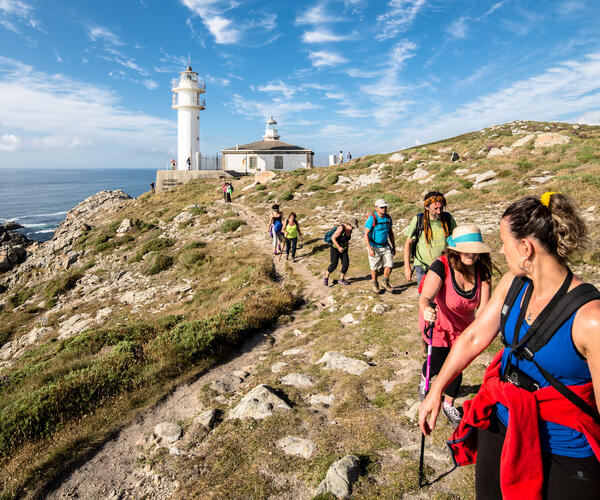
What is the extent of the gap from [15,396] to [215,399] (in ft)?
12.6

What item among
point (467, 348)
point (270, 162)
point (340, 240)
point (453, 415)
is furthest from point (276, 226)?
point (270, 162)

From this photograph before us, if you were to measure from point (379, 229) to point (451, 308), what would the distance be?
483 cm

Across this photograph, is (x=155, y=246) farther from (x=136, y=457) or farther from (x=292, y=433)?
(x=292, y=433)

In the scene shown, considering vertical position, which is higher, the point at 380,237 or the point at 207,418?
the point at 380,237

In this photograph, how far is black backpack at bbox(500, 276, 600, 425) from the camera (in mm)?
1685

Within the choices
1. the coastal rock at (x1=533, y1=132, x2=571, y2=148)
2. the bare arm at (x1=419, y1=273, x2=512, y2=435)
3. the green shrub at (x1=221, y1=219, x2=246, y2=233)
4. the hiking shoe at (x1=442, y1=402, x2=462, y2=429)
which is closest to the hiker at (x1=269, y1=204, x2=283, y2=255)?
the green shrub at (x1=221, y1=219, x2=246, y2=233)

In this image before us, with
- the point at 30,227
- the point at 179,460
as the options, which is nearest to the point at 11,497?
the point at 179,460

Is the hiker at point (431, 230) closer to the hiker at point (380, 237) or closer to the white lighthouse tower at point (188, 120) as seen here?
→ the hiker at point (380, 237)

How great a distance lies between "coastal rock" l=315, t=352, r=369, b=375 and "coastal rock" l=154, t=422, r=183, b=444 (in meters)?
2.48

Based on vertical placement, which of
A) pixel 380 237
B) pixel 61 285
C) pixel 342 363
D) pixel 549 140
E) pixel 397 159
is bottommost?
pixel 61 285

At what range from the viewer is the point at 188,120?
50.1 metres

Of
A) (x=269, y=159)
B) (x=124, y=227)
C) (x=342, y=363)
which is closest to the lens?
(x=342, y=363)

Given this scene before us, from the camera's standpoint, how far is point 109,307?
14.2 meters

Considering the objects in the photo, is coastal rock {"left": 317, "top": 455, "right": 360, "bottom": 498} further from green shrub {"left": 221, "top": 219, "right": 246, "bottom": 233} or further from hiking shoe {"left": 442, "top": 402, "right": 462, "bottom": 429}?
green shrub {"left": 221, "top": 219, "right": 246, "bottom": 233}
